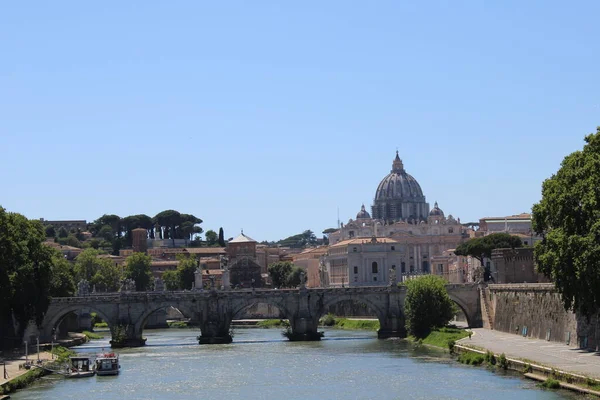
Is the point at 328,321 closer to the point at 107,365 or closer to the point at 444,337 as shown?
the point at 444,337

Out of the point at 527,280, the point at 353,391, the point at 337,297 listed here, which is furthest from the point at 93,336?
the point at 353,391

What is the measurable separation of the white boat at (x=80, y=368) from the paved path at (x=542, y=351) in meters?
17.5

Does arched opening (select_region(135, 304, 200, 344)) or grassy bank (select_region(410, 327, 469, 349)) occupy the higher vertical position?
arched opening (select_region(135, 304, 200, 344))

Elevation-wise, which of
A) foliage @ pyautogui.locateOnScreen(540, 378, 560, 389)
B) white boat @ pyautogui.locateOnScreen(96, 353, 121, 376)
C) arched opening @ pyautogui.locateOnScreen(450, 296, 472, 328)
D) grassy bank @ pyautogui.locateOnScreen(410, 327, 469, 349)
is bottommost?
foliage @ pyautogui.locateOnScreen(540, 378, 560, 389)

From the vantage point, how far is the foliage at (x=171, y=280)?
465 ft

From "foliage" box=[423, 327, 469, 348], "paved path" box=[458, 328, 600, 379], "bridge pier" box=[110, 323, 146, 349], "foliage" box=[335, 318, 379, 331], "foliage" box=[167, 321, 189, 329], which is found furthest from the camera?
"foliage" box=[167, 321, 189, 329]

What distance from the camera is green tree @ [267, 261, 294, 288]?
500 ft

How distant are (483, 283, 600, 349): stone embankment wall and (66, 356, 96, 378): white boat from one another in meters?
20.9

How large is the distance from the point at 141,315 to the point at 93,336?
521 inches

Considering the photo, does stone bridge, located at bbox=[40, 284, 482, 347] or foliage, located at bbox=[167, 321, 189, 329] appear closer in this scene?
stone bridge, located at bbox=[40, 284, 482, 347]

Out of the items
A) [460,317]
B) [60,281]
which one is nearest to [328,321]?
[460,317]

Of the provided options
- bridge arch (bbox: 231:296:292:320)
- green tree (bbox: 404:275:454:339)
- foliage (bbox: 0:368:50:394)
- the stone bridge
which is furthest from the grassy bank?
foliage (bbox: 0:368:50:394)

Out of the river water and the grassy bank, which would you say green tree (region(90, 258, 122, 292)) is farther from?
the grassy bank

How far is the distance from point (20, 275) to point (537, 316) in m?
25.7
